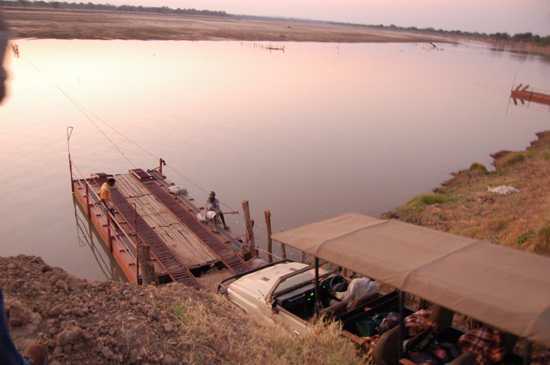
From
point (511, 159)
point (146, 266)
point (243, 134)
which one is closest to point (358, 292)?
point (146, 266)

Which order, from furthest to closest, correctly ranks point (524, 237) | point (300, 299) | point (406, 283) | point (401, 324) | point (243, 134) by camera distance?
1. point (243, 134)
2. point (524, 237)
3. point (300, 299)
4. point (401, 324)
5. point (406, 283)

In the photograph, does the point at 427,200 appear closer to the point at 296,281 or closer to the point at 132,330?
the point at 296,281

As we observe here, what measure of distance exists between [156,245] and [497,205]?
470 inches

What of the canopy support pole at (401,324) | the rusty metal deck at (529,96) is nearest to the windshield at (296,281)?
the canopy support pole at (401,324)

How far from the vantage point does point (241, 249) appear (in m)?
13.7

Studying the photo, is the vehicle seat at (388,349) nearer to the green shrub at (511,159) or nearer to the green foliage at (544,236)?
the green foliage at (544,236)

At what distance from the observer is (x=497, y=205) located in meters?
17.3

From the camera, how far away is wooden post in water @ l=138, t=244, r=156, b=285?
1115 cm

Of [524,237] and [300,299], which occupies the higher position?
[300,299]

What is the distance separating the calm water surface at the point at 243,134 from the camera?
19.3m

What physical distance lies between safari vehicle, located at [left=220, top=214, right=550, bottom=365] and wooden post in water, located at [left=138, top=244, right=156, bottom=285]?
9.58 feet

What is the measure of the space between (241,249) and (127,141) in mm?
15129

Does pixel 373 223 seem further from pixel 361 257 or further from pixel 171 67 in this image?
pixel 171 67

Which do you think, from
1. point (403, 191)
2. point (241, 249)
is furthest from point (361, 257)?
point (403, 191)
